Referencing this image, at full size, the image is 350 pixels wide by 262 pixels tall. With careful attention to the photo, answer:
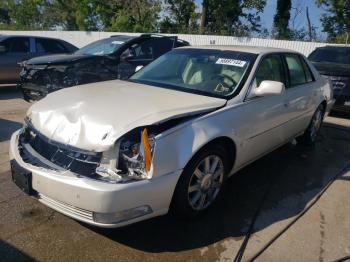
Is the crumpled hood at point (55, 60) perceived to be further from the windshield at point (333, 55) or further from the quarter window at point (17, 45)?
the windshield at point (333, 55)

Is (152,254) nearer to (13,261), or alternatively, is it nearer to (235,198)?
(13,261)

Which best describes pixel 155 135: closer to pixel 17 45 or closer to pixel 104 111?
pixel 104 111

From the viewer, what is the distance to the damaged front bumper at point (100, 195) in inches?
101

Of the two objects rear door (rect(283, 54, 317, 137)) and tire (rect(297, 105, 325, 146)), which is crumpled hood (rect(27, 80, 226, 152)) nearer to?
rear door (rect(283, 54, 317, 137))

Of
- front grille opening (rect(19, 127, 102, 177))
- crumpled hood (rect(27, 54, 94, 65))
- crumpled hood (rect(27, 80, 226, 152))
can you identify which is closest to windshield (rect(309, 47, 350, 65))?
crumpled hood (rect(27, 54, 94, 65))

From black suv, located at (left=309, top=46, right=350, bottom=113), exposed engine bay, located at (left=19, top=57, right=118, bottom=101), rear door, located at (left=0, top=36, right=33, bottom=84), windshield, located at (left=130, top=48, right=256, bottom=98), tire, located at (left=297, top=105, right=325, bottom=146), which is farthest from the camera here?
rear door, located at (left=0, top=36, right=33, bottom=84)

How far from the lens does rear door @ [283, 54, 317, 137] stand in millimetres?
4609

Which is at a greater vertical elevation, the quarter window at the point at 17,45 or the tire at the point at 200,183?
the quarter window at the point at 17,45

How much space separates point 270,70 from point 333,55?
6.12 metres

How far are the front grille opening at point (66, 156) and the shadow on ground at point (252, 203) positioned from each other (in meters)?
0.70

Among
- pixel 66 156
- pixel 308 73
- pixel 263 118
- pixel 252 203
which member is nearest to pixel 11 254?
pixel 66 156

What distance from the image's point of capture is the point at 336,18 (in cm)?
2422

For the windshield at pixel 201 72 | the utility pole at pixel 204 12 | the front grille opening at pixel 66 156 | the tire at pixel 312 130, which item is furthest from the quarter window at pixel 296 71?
the utility pole at pixel 204 12

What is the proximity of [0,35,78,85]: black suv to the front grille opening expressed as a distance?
6797 millimetres
